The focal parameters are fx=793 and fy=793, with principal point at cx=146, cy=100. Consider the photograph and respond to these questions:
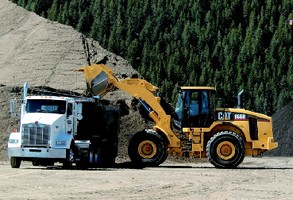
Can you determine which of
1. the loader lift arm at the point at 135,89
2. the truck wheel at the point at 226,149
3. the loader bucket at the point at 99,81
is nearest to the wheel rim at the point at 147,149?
the loader lift arm at the point at 135,89

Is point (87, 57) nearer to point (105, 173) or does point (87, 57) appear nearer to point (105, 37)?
point (105, 173)

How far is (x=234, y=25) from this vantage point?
111938mm

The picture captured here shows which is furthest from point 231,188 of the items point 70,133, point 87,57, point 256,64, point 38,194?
point 256,64

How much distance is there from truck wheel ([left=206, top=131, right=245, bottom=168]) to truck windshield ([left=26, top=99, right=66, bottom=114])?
241 inches

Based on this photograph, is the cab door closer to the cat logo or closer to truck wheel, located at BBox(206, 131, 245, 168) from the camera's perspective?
the cat logo

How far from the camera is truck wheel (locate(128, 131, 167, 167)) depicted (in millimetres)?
32031

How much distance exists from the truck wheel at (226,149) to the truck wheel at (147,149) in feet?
6.46

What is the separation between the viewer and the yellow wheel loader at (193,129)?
3212cm

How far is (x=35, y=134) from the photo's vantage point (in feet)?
94.9

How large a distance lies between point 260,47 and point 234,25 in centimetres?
593

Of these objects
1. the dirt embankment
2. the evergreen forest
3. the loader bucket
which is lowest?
the loader bucket

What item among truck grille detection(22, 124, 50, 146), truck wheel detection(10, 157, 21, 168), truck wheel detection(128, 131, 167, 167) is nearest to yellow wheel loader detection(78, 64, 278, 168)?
truck wheel detection(128, 131, 167, 167)

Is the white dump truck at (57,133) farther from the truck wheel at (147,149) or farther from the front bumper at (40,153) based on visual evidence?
the truck wheel at (147,149)

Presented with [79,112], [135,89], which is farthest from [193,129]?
[79,112]
